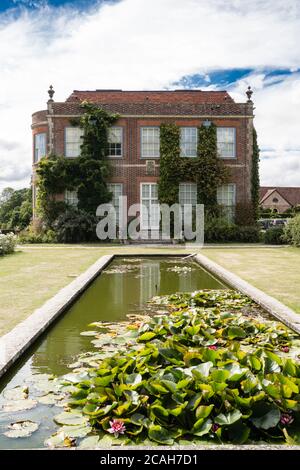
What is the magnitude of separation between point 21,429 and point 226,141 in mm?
23483

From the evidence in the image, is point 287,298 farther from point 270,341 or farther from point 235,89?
point 235,89

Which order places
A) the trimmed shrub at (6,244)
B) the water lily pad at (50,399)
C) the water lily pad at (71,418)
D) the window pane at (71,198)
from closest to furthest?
the water lily pad at (71,418), the water lily pad at (50,399), the trimmed shrub at (6,244), the window pane at (71,198)

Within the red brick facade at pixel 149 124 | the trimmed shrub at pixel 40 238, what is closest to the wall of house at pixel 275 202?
the red brick facade at pixel 149 124

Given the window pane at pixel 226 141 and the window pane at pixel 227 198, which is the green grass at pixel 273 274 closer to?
the window pane at pixel 227 198

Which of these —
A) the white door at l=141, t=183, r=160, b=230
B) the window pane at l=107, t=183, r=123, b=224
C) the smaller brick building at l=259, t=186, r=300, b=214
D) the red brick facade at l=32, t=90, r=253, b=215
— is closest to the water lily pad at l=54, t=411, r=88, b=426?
the white door at l=141, t=183, r=160, b=230

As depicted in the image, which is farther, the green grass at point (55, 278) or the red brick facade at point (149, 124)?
the red brick facade at point (149, 124)

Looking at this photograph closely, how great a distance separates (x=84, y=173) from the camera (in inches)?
949

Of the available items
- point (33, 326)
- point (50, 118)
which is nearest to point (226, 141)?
point (50, 118)

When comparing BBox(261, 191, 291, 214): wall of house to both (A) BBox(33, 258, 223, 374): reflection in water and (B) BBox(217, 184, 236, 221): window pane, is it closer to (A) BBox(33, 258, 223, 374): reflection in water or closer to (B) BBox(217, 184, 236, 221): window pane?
(B) BBox(217, 184, 236, 221): window pane

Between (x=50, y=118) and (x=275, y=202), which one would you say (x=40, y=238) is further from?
(x=275, y=202)

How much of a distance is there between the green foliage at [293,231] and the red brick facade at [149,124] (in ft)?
13.6

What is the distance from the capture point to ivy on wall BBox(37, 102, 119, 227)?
23969 millimetres

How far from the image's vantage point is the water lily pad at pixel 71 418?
3229 mm
